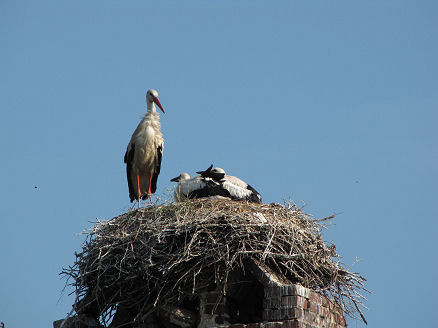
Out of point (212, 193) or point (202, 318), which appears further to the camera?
point (212, 193)

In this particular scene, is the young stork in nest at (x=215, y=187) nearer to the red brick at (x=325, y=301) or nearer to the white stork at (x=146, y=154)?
the white stork at (x=146, y=154)

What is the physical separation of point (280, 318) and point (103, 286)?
8.04 feet

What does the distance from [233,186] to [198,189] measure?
55cm

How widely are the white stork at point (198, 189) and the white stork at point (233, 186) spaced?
0.06 metres

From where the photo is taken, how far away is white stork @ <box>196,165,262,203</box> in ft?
46.6

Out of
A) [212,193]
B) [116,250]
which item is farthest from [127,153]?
[116,250]

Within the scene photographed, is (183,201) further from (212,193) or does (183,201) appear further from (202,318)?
(202,318)

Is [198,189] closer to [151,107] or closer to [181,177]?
[181,177]

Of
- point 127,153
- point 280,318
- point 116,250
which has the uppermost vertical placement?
point 127,153

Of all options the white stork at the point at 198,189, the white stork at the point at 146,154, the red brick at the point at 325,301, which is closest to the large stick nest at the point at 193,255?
the red brick at the point at 325,301

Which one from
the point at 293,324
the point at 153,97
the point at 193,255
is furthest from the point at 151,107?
the point at 293,324

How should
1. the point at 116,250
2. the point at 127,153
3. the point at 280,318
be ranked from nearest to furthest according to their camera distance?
the point at 280,318
the point at 116,250
the point at 127,153

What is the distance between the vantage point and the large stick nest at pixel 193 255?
12.0 meters

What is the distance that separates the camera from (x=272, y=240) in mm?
12156
